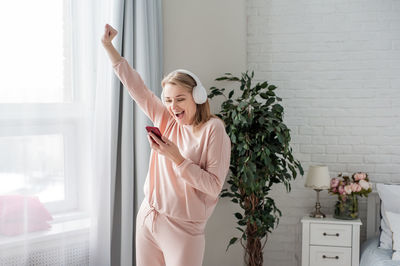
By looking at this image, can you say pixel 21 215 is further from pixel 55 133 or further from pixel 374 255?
pixel 374 255

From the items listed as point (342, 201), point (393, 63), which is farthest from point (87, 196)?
point (393, 63)

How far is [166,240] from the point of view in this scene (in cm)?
186

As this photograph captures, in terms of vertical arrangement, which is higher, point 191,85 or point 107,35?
point 107,35

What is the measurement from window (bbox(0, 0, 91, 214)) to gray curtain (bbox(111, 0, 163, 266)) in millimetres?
211

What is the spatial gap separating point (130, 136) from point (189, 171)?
32.7 inches

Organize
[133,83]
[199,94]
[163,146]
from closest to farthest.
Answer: [163,146]
[199,94]
[133,83]

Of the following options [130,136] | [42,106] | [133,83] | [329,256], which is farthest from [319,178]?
[42,106]

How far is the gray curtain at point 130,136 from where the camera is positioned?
2.45m

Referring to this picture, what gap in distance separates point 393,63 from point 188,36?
62.2 inches

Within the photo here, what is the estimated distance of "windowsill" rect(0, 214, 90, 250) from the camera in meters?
2.06

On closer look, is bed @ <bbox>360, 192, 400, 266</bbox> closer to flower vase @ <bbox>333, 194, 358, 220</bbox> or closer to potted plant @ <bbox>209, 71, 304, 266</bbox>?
flower vase @ <bbox>333, 194, 358, 220</bbox>

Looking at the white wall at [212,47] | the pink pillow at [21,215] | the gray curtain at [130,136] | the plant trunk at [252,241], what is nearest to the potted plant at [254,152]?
the plant trunk at [252,241]

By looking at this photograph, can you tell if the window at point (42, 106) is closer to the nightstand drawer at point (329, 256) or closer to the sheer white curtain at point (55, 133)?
the sheer white curtain at point (55, 133)

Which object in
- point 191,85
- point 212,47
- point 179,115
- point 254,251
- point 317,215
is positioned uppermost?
point 212,47
